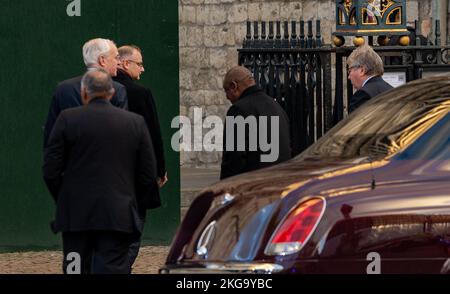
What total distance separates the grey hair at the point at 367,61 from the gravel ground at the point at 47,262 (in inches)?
100

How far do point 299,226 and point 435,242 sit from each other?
0.68 m

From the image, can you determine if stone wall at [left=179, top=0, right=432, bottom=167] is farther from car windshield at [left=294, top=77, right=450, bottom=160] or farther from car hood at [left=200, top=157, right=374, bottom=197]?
car hood at [left=200, top=157, right=374, bottom=197]

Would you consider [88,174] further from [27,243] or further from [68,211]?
[27,243]

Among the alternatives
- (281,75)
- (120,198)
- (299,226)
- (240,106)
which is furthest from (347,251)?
(281,75)

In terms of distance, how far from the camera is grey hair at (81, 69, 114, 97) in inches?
381

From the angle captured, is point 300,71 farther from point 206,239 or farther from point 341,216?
point 341,216

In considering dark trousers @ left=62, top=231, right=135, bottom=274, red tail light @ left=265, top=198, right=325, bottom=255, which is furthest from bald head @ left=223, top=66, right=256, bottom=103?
red tail light @ left=265, top=198, right=325, bottom=255

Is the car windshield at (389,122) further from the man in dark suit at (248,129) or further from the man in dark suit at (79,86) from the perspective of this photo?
the man in dark suit at (79,86)

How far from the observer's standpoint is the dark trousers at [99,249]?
960cm

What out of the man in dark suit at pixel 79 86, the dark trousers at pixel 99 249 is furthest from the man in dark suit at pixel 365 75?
the dark trousers at pixel 99 249

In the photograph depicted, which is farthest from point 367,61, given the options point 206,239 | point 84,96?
point 206,239

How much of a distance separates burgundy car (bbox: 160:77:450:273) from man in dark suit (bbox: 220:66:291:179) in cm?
258

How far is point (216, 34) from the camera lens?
24.6m

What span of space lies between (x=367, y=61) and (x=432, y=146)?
12.0 ft
